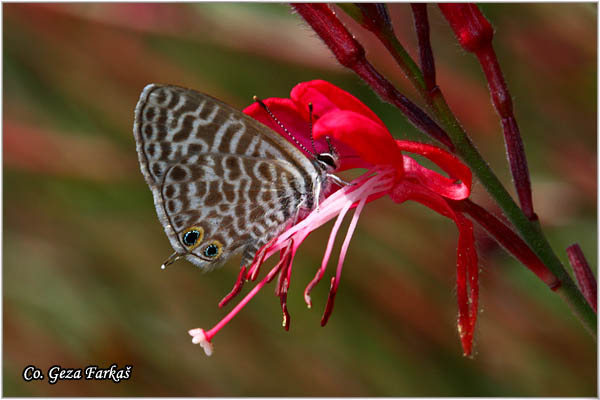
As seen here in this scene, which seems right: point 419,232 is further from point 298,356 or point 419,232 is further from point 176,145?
point 176,145

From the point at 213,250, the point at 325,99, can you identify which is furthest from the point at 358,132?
the point at 213,250

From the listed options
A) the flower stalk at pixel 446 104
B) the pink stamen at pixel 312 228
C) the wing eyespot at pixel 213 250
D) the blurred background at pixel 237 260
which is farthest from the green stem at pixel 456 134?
the blurred background at pixel 237 260

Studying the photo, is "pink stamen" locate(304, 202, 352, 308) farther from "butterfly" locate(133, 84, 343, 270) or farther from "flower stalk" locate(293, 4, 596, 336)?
"flower stalk" locate(293, 4, 596, 336)

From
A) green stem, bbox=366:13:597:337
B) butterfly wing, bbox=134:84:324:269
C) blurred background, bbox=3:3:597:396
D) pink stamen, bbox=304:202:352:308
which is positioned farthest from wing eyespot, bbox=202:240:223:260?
blurred background, bbox=3:3:597:396

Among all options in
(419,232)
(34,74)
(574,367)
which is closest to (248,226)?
(419,232)

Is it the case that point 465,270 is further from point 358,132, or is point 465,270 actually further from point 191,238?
point 191,238

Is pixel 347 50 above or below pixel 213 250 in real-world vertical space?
above

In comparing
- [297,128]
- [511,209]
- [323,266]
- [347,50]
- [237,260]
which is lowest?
[237,260]

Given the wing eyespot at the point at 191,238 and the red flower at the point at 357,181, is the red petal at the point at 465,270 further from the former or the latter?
the wing eyespot at the point at 191,238
